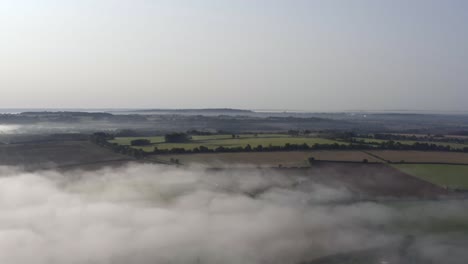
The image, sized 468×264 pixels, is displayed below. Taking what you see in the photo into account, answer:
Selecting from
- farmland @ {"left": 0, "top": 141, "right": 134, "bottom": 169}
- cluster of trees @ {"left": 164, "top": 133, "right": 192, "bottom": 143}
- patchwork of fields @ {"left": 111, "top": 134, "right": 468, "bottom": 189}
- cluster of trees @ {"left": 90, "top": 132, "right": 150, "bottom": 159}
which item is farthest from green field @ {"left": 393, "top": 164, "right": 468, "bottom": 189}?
cluster of trees @ {"left": 164, "top": 133, "right": 192, "bottom": 143}

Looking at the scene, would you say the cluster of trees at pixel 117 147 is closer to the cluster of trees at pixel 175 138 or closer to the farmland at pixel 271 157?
the farmland at pixel 271 157

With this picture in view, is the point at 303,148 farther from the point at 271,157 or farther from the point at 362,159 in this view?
the point at 362,159

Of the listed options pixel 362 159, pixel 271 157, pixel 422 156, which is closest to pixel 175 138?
pixel 271 157

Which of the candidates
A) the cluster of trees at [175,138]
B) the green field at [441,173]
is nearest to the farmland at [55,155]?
the cluster of trees at [175,138]

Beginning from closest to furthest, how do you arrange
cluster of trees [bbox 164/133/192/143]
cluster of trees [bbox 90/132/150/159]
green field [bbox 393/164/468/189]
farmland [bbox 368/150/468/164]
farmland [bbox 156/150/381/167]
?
1. green field [bbox 393/164/468/189]
2. farmland [bbox 156/150/381/167]
3. farmland [bbox 368/150/468/164]
4. cluster of trees [bbox 90/132/150/159]
5. cluster of trees [bbox 164/133/192/143]

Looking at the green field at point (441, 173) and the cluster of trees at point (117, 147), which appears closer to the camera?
the green field at point (441, 173)

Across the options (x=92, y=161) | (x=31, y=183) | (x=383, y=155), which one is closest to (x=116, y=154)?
(x=92, y=161)

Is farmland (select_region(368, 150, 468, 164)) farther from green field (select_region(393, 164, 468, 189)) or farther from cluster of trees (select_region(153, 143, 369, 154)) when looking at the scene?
cluster of trees (select_region(153, 143, 369, 154))

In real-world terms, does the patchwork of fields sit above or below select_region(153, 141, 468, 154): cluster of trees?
below
